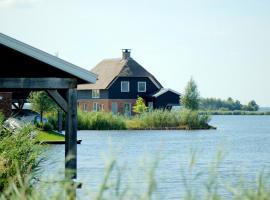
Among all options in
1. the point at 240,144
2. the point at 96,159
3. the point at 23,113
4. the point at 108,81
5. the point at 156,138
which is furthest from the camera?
the point at 108,81

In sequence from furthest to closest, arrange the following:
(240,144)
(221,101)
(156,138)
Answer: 1. (221,101)
2. (156,138)
3. (240,144)

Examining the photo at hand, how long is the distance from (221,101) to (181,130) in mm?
80421

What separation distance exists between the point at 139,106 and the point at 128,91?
4.23 metres

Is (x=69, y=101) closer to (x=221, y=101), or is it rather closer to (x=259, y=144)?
(x=259, y=144)

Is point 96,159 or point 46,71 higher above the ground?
point 46,71

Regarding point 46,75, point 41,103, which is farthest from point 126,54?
point 46,75

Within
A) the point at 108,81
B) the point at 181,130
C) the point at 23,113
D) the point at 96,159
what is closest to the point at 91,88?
the point at 108,81

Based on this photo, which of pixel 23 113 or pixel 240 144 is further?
pixel 23 113

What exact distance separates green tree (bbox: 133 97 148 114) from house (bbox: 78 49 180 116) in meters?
1.22

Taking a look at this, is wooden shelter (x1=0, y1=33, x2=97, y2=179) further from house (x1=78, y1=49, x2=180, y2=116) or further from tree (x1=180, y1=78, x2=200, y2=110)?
house (x1=78, y1=49, x2=180, y2=116)

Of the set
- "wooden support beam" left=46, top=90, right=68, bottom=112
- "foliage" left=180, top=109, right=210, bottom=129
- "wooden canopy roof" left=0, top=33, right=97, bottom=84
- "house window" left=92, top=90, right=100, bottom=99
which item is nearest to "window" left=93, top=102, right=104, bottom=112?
"house window" left=92, top=90, right=100, bottom=99

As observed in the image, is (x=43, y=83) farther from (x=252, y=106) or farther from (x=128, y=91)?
(x=252, y=106)

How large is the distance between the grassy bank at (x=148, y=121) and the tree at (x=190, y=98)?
629 centimetres

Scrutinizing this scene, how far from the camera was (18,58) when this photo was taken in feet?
48.6
